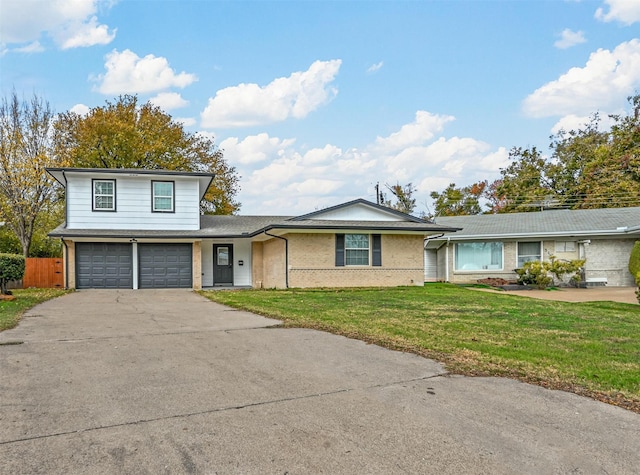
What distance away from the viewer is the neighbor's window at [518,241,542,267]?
22781mm

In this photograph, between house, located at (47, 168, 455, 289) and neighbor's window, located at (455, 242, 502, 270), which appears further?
neighbor's window, located at (455, 242, 502, 270)

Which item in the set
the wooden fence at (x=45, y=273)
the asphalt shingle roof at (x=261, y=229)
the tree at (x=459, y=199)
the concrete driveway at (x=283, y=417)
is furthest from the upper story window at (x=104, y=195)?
the tree at (x=459, y=199)

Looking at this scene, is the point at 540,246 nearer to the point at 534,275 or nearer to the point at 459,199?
the point at 534,275

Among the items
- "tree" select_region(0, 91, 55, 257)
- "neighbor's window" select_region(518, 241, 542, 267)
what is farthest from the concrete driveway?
"tree" select_region(0, 91, 55, 257)

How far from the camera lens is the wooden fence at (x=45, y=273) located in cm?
2091

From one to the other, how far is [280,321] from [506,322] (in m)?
4.49

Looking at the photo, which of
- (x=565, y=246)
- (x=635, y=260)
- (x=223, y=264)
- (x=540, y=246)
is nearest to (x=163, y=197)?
(x=223, y=264)

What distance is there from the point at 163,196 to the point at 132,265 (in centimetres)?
331

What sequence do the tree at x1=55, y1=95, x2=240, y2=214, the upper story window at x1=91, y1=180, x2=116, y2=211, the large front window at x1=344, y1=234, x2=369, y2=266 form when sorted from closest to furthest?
the large front window at x1=344, y1=234, x2=369, y2=266
the upper story window at x1=91, y1=180, x2=116, y2=211
the tree at x1=55, y1=95, x2=240, y2=214

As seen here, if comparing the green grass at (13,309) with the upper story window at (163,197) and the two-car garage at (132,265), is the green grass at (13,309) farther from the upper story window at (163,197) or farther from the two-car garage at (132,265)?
the upper story window at (163,197)

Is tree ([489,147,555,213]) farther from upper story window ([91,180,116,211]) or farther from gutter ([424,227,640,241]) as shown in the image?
upper story window ([91,180,116,211])

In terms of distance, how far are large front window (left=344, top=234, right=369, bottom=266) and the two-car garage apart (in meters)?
6.93

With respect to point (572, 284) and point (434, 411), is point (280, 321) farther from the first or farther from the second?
point (572, 284)

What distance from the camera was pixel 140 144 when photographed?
30.6m
